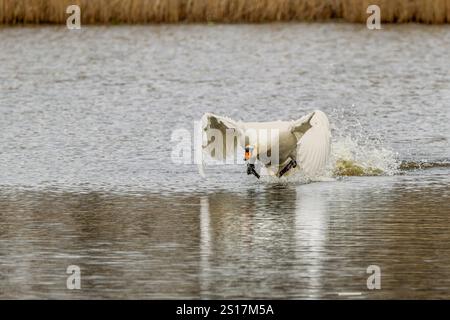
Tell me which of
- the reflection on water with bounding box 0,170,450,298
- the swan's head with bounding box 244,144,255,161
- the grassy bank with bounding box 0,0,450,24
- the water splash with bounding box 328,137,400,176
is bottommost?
the reflection on water with bounding box 0,170,450,298

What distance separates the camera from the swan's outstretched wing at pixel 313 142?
14156 millimetres

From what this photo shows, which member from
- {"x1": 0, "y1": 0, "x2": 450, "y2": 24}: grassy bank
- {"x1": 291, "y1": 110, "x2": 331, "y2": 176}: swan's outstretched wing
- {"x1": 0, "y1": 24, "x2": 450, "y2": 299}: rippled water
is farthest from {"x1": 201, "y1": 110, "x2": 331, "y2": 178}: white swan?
{"x1": 0, "y1": 0, "x2": 450, "y2": 24}: grassy bank

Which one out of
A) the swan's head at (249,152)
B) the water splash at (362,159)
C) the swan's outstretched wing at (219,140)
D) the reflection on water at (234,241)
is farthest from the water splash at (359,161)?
the swan's head at (249,152)

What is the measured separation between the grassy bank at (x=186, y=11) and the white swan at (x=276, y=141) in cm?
1790

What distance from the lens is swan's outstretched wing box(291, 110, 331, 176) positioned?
14.2 meters

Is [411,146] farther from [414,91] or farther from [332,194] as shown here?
[414,91]

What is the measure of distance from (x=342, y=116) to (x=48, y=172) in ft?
21.4

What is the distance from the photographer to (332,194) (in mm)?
13867

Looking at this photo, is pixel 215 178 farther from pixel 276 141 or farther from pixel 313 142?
pixel 313 142

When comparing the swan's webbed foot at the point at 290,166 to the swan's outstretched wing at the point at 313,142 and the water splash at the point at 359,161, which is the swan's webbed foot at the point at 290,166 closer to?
the swan's outstretched wing at the point at 313,142

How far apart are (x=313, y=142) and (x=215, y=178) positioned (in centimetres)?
134

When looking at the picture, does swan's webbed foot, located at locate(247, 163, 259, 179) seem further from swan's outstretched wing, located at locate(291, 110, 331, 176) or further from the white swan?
swan's outstretched wing, located at locate(291, 110, 331, 176)

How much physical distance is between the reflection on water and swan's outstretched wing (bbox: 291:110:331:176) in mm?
256
